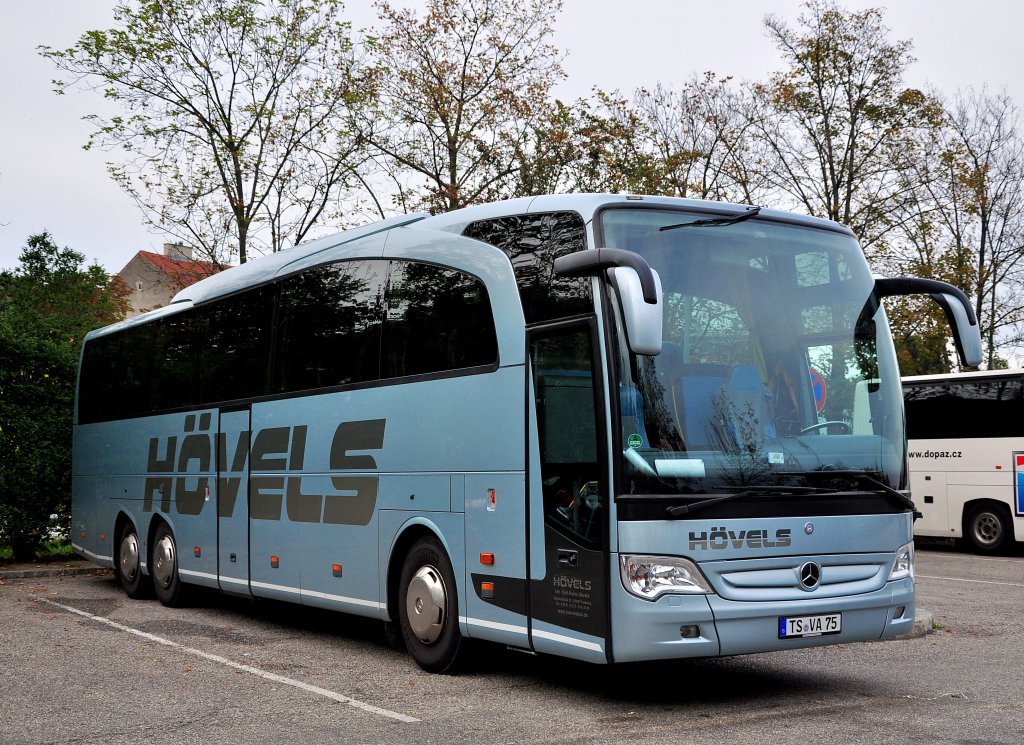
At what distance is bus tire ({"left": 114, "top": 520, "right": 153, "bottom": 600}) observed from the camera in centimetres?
1500

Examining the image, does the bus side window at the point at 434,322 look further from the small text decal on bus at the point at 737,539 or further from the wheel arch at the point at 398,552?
the small text decal on bus at the point at 737,539

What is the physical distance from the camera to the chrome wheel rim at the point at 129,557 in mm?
15172

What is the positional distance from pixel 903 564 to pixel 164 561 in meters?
9.20

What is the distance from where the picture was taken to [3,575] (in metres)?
16.9

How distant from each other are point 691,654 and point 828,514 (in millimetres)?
1325

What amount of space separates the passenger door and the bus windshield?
0.28 m

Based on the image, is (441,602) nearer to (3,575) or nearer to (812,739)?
(812,739)

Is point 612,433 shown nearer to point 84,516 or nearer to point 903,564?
point 903,564

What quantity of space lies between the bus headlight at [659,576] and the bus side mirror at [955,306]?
267 cm

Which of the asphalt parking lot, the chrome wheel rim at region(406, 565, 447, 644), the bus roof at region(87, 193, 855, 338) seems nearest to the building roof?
the bus roof at region(87, 193, 855, 338)

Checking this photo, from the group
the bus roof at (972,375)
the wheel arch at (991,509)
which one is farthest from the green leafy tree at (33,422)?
the wheel arch at (991,509)

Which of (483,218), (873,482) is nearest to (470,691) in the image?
(873,482)

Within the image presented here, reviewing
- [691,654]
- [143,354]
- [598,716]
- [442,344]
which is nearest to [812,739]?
[691,654]

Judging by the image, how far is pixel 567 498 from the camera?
7762 mm
